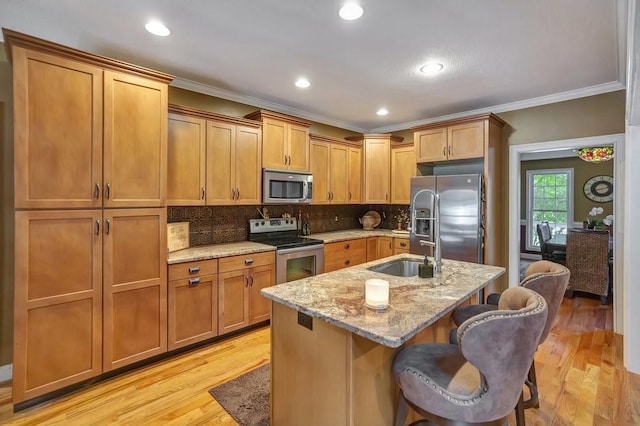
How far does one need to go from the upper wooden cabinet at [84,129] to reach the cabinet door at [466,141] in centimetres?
328

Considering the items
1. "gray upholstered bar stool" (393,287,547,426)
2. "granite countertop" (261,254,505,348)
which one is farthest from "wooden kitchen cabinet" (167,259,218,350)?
"gray upholstered bar stool" (393,287,547,426)

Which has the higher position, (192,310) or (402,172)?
(402,172)

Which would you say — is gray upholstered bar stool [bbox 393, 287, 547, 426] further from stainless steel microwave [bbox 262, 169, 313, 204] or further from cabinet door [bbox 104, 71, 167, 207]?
stainless steel microwave [bbox 262, 169, 313, 204]

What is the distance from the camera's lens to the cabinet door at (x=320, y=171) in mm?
4273

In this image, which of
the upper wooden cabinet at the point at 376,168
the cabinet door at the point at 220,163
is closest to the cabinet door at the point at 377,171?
the upper wooden cabinet at the point at 376,168

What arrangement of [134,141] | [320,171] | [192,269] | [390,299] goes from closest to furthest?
[390,299], [134,141], [192,269], [320,171]

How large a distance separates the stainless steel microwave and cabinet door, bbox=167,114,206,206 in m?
0.73

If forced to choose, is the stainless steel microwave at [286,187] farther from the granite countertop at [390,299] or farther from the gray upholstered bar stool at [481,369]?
the gray upholstered bar stool at [481,369]

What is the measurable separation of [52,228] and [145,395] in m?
1.33

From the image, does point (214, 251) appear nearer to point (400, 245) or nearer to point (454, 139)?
point (400, 245)

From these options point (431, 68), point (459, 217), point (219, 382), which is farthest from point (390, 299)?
point (459, 217)

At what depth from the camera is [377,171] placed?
4.81 meters

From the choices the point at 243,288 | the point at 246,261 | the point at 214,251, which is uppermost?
the point at 214,251

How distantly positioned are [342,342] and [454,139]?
338 centimetres
